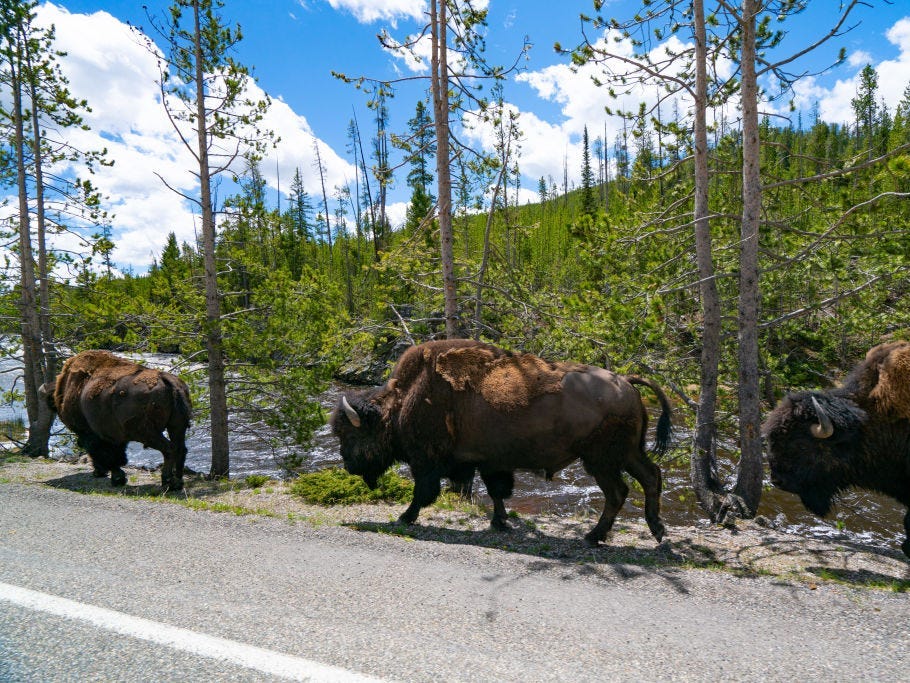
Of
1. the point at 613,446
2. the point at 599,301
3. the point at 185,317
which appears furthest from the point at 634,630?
the point at 185,317

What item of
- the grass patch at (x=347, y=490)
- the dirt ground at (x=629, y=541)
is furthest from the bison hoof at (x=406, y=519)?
the grass patch at (x=347, y=490)

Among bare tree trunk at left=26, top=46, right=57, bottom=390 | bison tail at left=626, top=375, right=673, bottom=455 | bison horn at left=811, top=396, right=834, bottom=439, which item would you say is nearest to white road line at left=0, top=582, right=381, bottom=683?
bison tail at left=626, top=375, right=673, bottom=455

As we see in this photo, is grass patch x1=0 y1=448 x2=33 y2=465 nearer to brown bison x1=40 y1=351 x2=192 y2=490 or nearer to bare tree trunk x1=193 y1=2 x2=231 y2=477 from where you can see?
brown bison x1=40 y1=351 x2=192 y2=490

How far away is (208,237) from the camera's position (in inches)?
416

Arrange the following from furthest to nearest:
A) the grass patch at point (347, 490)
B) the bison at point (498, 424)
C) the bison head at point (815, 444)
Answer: the grass patch at point (347, 490) → the bison at point (498, 424) → the bison head at point (815, 444)

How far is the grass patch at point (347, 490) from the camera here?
8102 mm

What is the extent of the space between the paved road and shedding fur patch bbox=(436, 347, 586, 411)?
184cm

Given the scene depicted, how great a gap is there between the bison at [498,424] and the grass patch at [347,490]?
0.79 metres

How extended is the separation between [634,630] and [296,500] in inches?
242

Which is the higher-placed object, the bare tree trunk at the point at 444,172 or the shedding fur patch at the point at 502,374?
the bare tree trunk at the point at 444,172

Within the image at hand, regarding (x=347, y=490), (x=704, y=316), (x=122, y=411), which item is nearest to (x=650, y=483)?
(x=704, y=316)

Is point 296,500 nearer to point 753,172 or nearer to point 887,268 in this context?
point 753,172

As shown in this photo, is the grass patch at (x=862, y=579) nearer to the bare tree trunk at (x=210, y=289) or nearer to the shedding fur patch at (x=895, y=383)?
the shedding fur patch at (x=895, y=383)

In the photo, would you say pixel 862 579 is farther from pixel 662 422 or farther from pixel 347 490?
pixel 347 490
